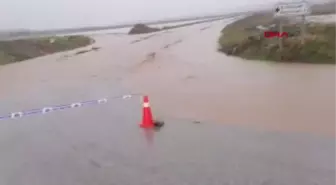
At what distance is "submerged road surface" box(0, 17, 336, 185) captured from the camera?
271 inches

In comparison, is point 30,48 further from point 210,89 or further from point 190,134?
point 190,134

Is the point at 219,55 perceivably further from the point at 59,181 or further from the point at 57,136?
the point at 59,181

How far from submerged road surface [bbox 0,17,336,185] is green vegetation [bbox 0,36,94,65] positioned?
1840cm

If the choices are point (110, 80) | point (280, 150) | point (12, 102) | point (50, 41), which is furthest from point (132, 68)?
point (50, 41)

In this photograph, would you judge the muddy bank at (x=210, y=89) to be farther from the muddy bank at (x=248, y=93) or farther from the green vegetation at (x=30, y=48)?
the green vegetation at (x=30, y=48)

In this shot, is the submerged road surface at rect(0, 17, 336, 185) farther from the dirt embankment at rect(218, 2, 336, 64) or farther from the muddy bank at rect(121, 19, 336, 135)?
the dirt embankment at rect(218, 2, 336, 64)

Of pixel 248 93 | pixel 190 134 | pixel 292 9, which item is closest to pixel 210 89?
pixel 248 93

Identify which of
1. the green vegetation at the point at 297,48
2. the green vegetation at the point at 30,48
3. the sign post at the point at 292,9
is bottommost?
the green vegetation at the point at 30,48

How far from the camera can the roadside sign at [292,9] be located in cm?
1738

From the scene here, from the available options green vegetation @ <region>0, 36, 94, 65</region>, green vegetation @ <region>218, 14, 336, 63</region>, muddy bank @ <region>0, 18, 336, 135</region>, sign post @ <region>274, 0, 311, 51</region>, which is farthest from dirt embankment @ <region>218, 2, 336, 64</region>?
green vegetation @ <region>0, 36, 94, 65</region>

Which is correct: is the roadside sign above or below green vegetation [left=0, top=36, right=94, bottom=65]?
above

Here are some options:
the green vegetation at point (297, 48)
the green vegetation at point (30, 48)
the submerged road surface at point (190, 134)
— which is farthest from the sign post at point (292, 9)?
the green vegetation at point (30, 48)

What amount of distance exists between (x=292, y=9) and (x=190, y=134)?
10.1 meters

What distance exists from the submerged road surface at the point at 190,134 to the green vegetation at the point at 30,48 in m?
18.4
